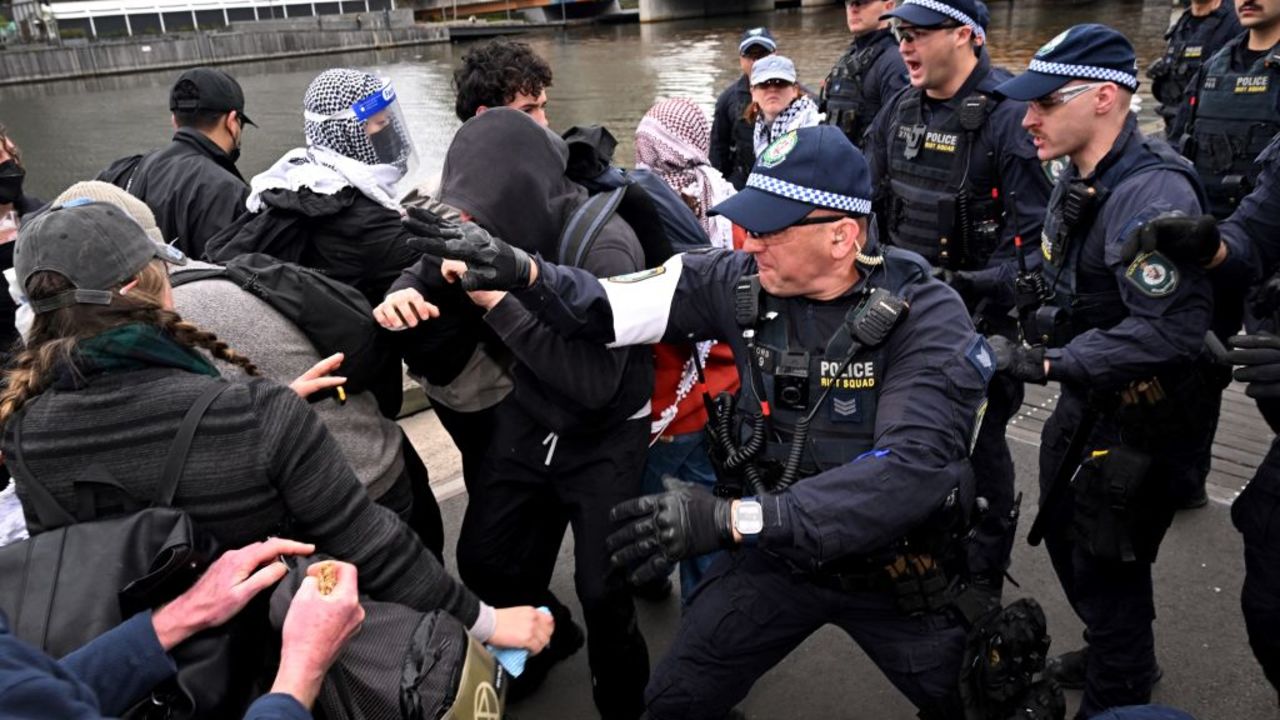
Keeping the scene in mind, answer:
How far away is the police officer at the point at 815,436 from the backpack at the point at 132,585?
79 cm

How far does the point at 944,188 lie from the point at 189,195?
10.9 feet

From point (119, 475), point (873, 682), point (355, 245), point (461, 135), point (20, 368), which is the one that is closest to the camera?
point (119, 475)

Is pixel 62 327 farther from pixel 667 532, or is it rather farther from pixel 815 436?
pixel 815 436

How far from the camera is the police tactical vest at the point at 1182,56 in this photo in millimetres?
6777

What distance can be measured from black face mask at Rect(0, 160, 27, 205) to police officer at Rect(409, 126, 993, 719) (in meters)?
2.50

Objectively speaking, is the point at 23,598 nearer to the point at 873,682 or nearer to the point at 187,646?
the point at 187,646

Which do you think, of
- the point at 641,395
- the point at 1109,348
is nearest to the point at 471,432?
the point at 641,395

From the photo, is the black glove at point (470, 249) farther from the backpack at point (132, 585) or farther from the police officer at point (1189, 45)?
the police officer at point (1189, 45)

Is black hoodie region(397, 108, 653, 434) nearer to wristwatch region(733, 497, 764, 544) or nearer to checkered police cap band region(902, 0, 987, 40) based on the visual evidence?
wristwatch region(733, 497, 764, 544)

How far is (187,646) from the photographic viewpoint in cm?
155

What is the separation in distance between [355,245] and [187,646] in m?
1.55

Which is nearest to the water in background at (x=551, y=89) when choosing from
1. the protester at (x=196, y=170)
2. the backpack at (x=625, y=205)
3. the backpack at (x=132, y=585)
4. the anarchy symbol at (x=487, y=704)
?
the backpack at (x=625, y=205)

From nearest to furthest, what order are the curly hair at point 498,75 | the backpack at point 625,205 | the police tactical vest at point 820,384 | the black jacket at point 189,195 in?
the police tactical vest at point 820,384 < the backpack at point 625,205 < the curly hair at point 498,75 < the black jacket at point 189,195

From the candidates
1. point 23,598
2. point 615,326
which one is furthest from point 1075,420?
point 23,598
